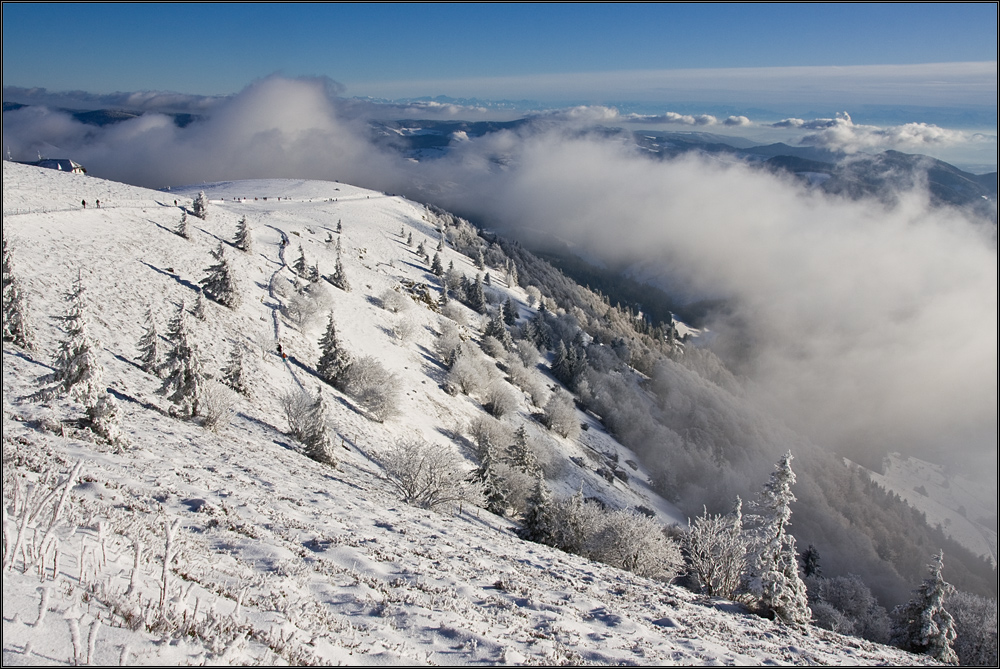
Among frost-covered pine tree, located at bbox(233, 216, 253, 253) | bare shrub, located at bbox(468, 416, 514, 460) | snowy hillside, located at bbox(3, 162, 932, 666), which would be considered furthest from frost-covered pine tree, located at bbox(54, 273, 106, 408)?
frost-covered pine tree, located at bbox(233, 216, 253, 253)

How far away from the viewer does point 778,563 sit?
637 inches

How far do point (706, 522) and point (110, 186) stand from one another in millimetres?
62982

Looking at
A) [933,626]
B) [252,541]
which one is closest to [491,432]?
[933,626]

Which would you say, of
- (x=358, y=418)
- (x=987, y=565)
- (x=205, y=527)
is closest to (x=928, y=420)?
(x=987, y=565)

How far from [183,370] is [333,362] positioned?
1322 centimetres

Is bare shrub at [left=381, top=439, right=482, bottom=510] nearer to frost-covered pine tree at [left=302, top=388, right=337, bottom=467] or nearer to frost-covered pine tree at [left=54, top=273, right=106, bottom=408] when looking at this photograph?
frost-covered pine tree at [left=302, top=388, right=337, bottom=467]

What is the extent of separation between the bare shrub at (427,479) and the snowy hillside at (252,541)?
89 centimetres

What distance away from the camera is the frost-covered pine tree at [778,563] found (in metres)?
15.2

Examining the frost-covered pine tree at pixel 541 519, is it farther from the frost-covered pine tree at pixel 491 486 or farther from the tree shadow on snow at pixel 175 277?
the tree shadow on snow at pixel 175 277

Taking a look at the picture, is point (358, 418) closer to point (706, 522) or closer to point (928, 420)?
point (706, 522)

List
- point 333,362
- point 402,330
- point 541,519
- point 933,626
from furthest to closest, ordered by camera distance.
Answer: point 402,330
point 333,362
point 541,519
point 933,626

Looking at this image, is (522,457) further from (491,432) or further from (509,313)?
(509,313)

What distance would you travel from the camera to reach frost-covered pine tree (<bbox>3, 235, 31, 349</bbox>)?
1844 cm

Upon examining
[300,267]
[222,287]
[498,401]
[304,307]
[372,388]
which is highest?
[300,267]
